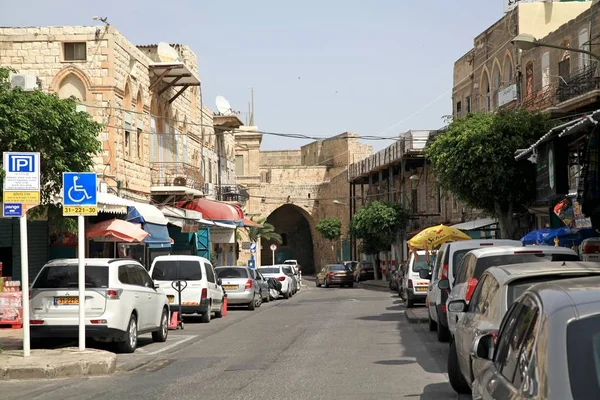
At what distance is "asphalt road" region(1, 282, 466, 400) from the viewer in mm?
10867

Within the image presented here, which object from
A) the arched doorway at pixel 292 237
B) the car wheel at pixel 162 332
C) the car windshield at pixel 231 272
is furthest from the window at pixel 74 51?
the arched doorway at pixel 292 237

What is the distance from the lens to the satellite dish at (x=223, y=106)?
5766 centimetres

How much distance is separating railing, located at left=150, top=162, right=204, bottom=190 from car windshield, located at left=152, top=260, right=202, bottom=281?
13.4 m

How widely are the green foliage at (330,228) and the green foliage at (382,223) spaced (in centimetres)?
2255

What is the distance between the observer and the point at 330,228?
81.8m

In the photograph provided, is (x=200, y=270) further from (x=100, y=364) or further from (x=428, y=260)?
(x=100, y=364)

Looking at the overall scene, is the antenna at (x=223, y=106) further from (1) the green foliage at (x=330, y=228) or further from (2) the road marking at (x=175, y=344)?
(2) the road marking at (x=175, y=344)

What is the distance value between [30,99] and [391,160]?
136ft

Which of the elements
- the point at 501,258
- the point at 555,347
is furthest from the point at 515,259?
the point at 555,347

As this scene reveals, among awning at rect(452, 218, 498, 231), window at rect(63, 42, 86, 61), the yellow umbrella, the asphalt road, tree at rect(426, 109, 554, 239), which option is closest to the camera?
the asphalt road

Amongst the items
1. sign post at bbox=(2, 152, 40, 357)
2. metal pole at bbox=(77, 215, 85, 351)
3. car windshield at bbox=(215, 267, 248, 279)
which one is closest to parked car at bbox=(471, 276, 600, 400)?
sign post at bbox=(2, 152, 40, 357)

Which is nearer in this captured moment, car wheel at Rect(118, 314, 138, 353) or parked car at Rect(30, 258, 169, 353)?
parked car at Rect(30, 258, 169, 353)

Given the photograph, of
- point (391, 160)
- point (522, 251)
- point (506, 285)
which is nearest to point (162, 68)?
point (391, 160)

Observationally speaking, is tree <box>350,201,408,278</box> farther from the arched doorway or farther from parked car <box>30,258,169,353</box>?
parked car <box>30,258,169,353</box>
